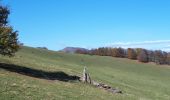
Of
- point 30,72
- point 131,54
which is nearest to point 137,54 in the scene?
point 131,54

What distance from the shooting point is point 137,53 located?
108 meters

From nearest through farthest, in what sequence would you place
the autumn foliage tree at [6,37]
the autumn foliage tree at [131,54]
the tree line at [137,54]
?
the autumn foliage tree at [6,37] → the tree line at [137,54] → the autumn foliage tree at [131,54]

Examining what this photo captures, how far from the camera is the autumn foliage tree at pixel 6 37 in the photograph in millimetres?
32478

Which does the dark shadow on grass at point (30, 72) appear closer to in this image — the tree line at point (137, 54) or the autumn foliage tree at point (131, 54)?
the tree line at point (137, 54)

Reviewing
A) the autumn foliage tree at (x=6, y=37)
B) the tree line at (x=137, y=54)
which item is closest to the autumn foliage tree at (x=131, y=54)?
the tree line at (x=137, y=54)

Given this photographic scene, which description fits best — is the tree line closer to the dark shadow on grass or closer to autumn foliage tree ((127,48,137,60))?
autumn foliage tree ((127,48,137,60))

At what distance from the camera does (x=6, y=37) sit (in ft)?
107

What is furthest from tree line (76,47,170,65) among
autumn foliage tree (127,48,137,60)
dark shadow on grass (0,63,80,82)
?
dark shadow on grass (0,63,80,82)

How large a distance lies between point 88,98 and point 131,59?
3040 inches

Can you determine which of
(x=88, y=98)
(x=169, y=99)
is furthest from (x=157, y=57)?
(x=88, y=98)

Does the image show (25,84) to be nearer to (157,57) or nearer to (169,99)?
(169,99)

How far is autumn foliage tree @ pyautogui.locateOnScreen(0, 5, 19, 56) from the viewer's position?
107ft

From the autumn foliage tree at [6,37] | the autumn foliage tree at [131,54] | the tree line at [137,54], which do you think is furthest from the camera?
the autumn foliage tree at [131,54]

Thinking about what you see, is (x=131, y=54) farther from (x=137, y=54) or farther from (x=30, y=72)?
(x=30, y=72)
